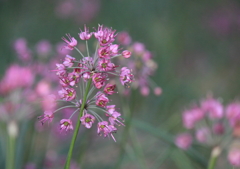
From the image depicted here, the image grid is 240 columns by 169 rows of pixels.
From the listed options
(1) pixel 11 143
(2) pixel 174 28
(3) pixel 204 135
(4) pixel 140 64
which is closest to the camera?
(1) pixel 11 143

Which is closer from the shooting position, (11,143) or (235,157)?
(11,143)

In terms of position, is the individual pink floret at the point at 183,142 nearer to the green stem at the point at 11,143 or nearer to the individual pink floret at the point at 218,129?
the individual pink floret at the point at 218,129

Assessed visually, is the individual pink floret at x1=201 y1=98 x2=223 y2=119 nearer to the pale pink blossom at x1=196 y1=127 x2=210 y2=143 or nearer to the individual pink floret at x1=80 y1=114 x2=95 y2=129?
the pale pink blossom at x1=196 y1=127 x2=210 y2=143

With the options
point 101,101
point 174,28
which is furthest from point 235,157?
point 174,28

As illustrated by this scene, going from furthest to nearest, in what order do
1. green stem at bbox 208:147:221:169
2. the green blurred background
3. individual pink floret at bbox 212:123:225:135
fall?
the green blurred background, individual pink floret at bbox 212:123:225:135, green stem at bbox 208:147:221:169

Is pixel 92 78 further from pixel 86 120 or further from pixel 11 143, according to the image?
pixel 11 143

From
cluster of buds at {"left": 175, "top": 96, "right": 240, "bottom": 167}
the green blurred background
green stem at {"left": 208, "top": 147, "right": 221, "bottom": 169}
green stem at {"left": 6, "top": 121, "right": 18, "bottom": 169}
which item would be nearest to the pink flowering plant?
green stem at {"left": 6, "top": 121, "right": 18, "bottom": 169}

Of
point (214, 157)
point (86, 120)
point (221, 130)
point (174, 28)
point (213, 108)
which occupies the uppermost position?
point (174, 28)

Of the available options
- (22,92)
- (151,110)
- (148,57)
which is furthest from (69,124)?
(151,110)
